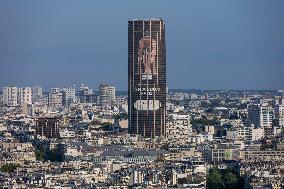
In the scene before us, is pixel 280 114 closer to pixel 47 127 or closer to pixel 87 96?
pixel 47 127

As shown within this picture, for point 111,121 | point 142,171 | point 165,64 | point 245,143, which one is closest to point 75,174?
point 142,171

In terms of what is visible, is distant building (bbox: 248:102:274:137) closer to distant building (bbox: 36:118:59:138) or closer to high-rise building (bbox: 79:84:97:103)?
distant building (bbox: 36:118:59:138)

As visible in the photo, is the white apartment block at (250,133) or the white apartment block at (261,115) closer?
the white apartment block at (250,133)

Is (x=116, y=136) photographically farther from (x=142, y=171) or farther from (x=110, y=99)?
(x=110, y=99)

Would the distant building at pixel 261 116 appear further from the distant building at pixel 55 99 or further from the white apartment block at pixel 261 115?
the distant building at pixel 55 99

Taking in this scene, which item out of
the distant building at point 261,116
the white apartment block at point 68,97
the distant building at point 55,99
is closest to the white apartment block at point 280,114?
the distant building at point 261,116

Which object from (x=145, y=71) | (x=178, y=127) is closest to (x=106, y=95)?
(x=178, y=127)
